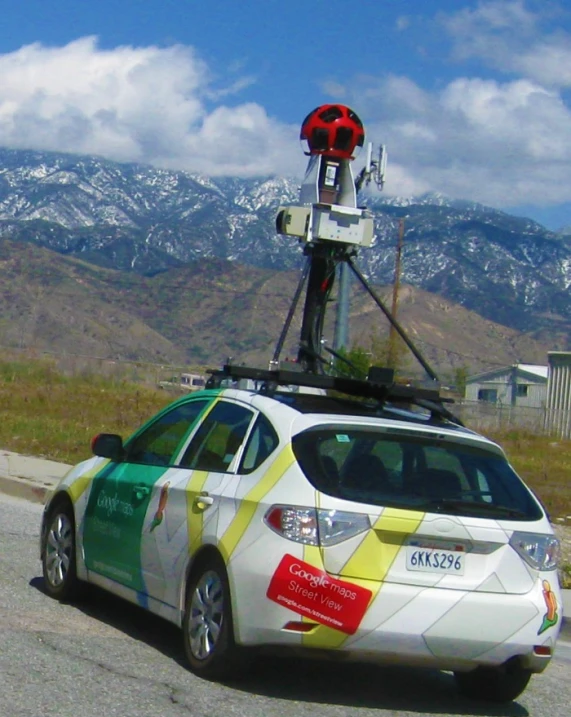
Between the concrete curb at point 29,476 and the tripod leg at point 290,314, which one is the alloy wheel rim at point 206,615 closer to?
the tripod leg at point 290,314

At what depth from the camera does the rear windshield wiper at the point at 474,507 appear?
6605mm

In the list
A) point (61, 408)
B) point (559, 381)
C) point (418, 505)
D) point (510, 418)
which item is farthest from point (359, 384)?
point (559, 381)

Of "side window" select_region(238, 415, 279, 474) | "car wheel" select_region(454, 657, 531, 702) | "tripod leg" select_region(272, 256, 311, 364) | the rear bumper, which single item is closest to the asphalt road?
"car wheel" select_region(454, 657, 531, 702)

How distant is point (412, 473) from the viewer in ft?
22.5

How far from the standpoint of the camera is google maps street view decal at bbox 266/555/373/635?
20.7ft

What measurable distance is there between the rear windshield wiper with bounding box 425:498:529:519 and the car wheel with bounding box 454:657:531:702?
2.77ft

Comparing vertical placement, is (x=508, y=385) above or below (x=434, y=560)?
above

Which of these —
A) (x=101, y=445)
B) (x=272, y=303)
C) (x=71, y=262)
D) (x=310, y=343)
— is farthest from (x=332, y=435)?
(x=71, y=262)

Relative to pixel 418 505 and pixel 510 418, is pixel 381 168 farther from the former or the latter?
pixel 510 418

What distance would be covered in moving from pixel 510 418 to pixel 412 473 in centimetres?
4321

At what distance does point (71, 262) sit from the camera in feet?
581

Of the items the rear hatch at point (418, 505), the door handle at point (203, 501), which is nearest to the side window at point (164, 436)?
the door handle at point (203, 501)

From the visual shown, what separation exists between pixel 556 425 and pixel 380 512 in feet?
168

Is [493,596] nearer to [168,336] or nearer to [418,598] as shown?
[418,598]
